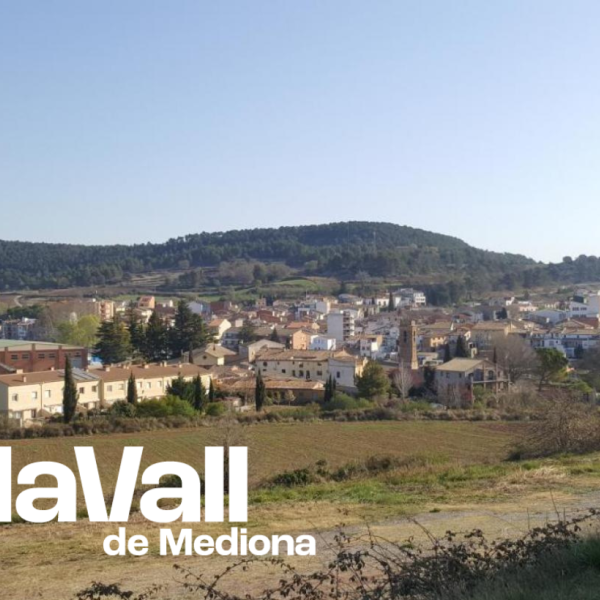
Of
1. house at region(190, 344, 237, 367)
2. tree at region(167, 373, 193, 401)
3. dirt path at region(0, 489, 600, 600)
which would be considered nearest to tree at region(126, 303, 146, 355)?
house at region(190, 344, 237, 367)

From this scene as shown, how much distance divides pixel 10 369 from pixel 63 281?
9004 cm

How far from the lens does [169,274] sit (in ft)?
465

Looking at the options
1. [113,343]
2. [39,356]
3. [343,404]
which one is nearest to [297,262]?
[113,343]

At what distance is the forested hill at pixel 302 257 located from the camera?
12975cm

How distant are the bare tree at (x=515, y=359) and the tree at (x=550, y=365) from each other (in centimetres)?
203

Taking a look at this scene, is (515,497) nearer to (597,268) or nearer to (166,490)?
(166,490)

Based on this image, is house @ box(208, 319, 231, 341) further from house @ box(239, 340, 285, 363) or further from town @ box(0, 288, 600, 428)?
house @ box(239, 340, 285, 363)

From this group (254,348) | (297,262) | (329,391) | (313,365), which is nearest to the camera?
(329,391)

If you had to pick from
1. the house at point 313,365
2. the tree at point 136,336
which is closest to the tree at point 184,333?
the tree at point 136,336

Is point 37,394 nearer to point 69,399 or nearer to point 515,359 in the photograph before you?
point 69,399

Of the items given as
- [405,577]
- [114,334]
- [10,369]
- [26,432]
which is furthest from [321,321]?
[405,577]

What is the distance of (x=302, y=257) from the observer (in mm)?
146500

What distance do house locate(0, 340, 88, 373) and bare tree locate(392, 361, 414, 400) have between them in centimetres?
1790

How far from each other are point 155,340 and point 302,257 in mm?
91064
